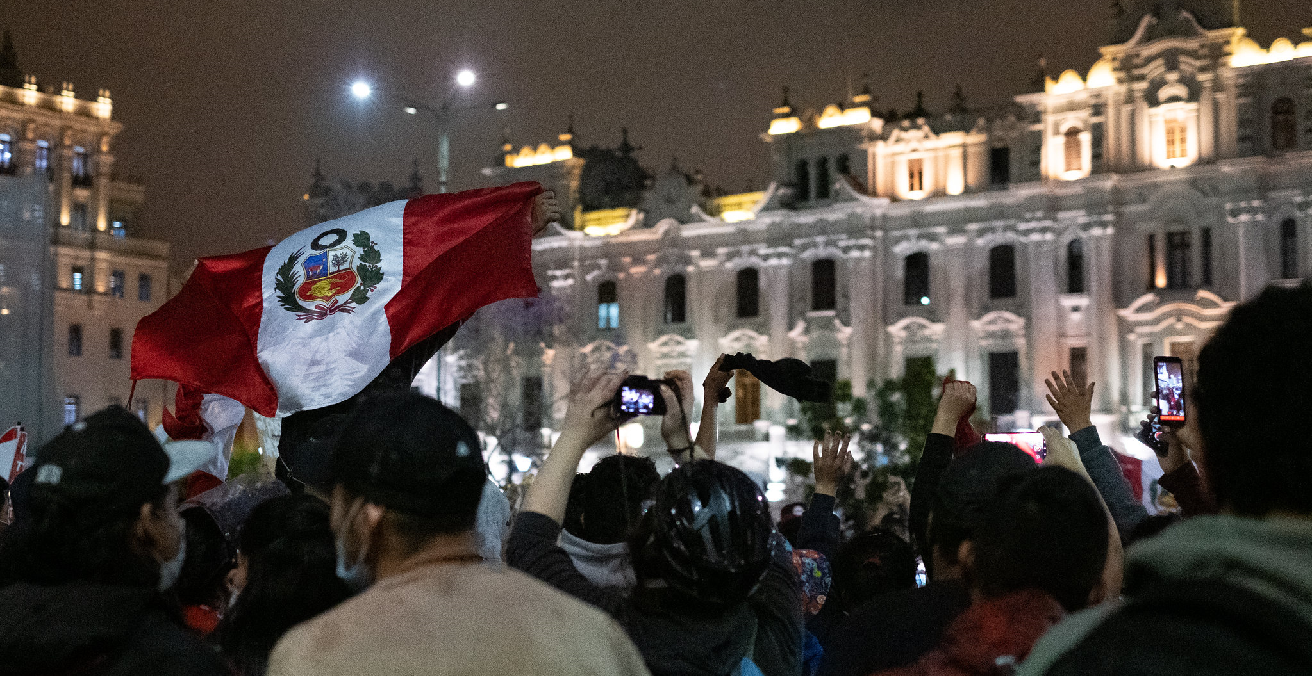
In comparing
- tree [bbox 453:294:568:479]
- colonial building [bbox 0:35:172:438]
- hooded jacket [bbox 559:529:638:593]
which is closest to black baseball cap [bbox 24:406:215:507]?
hooded jacket [bbox 559:529:638:593]

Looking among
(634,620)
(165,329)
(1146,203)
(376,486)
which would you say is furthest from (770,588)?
(1146,203)

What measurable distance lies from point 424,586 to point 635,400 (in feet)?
3.70

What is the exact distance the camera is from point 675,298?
39.1m

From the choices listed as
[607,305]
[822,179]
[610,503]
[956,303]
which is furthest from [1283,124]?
[610,503]

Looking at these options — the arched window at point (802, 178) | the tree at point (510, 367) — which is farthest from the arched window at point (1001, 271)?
the tree at point (510, 367)

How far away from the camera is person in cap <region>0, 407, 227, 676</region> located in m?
2.54

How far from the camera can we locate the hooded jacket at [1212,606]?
1.58 metres

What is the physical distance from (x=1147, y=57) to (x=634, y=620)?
33918 mm

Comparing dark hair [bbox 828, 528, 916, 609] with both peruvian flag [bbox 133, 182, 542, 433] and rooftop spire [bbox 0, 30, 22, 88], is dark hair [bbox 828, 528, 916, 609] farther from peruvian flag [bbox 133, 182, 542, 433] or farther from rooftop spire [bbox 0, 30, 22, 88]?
rooftop spire [bbox 0, 30, 22, 88]

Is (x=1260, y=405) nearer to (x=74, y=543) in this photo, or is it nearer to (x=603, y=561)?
(x=603, y=561)

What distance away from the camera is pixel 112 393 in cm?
5112

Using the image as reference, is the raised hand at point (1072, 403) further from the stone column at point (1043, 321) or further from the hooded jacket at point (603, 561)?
the stone column at point (1043, 321)

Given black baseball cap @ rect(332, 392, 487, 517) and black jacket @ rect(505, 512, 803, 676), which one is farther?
black jacket @ rect(505, 512, 803, 676)

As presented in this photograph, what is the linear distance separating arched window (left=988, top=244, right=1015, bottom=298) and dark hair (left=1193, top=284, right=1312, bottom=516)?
33.7m
